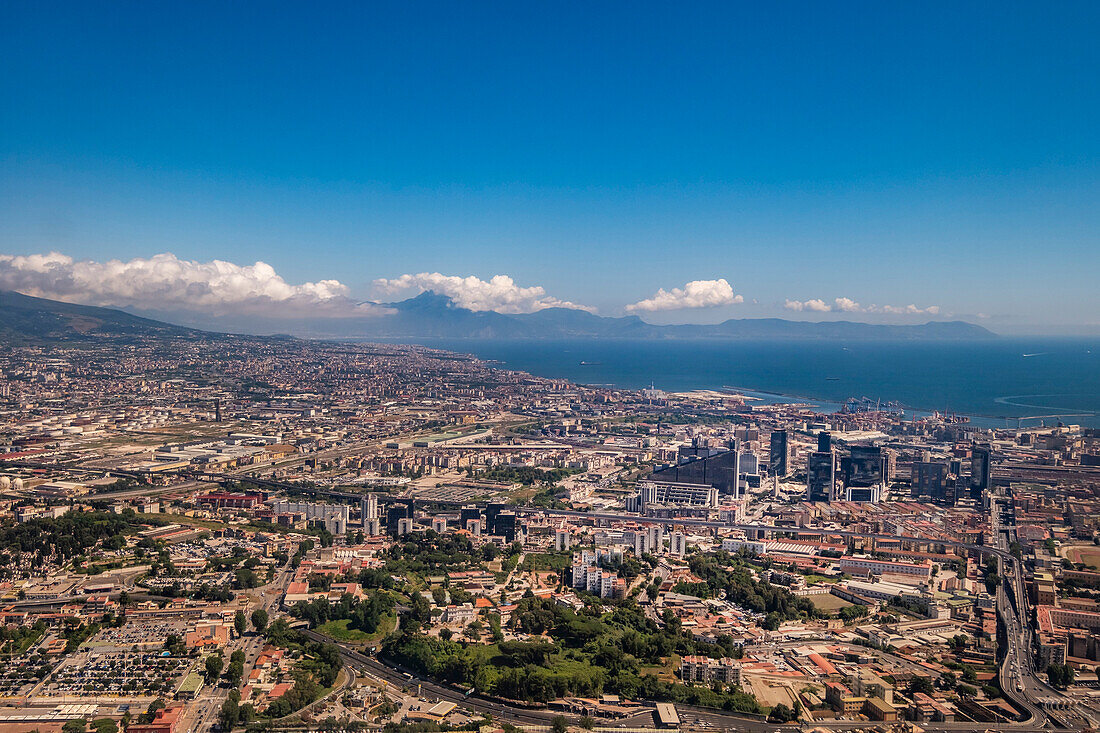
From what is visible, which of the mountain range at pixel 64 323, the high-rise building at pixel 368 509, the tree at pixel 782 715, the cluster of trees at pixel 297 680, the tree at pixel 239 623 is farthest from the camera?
the mountain range at pixel 64 323

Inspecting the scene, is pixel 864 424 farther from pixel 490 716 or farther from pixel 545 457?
pixel 490 716

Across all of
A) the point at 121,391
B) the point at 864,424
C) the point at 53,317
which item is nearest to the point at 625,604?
the point at 864,424

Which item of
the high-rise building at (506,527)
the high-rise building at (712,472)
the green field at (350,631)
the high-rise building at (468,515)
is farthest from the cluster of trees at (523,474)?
the green field at (350,631)

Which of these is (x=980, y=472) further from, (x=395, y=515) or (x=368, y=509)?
(x=368, y=509)

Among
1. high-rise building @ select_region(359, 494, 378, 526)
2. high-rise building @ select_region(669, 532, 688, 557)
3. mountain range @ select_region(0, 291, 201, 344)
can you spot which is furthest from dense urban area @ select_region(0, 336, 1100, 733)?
mountain range @ select_region(0, 291, 201, 344)

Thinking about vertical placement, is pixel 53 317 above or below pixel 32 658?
above

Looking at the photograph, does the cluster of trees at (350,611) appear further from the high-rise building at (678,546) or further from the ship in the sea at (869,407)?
the ship in the sea at (869,407)

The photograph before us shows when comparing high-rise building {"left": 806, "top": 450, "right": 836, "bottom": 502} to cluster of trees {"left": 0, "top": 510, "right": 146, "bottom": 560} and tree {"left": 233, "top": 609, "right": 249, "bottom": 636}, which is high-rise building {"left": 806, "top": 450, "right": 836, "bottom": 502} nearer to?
tree {"left": 233, "top": 609, "right": 249, "bottom": 636}
